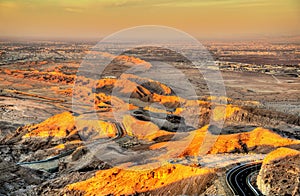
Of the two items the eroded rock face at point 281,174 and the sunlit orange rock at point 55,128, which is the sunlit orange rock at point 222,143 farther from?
the sunlit orange rock at point 55,128

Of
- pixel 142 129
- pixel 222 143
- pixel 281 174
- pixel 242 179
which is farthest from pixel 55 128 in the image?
pixel 281 174

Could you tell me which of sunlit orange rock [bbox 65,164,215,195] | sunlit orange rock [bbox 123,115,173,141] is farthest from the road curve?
sunlit orange rock [bbox 123,115,173,141]

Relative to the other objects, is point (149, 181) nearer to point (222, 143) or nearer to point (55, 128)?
point (222, 143)

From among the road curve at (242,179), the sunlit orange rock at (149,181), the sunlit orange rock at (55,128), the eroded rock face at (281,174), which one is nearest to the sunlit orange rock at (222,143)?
the sunlit orange rock at (149,181)

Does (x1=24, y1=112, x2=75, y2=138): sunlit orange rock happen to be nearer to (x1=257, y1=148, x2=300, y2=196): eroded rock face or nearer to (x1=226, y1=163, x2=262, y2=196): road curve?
(x1=226, y1=163, x2=262, y2=196): road curve

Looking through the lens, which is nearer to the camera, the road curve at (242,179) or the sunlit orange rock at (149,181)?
the road curve at (242,179)

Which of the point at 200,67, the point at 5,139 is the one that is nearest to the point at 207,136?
the point at 5,139

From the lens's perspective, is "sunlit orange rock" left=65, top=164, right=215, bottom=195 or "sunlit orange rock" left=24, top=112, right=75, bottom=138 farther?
"sunlit orange rock" left=24, top=112, right=75, bottom=138
